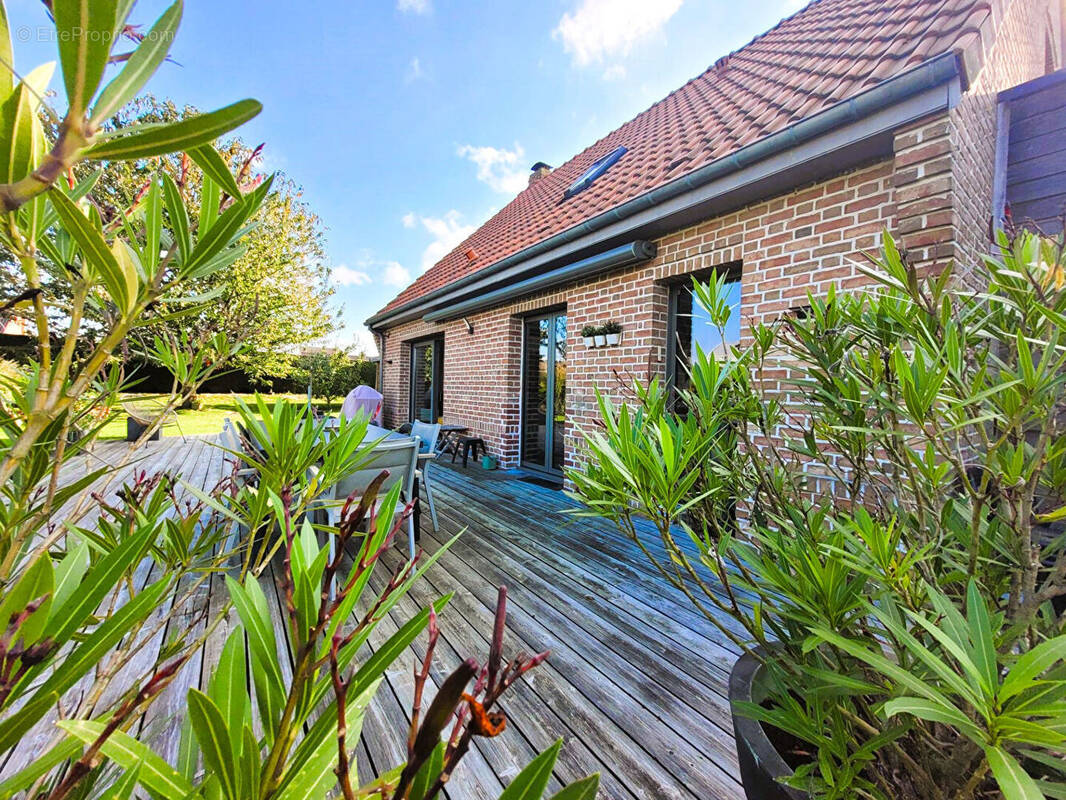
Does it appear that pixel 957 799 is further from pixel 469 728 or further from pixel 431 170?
pixel 431 170

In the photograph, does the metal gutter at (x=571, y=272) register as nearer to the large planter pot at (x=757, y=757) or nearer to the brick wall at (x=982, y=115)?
the brick wall at (x=982, y=115)

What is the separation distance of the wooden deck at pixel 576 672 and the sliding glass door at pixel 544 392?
1.97m

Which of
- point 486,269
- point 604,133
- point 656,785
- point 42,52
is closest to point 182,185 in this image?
point 42,52

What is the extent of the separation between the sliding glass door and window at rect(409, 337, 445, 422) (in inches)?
91.8

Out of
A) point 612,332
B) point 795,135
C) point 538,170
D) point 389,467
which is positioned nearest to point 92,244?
point 389,467

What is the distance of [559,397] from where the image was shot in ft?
17.8

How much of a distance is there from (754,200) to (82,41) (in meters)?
3.62

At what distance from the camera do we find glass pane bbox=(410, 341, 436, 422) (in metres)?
8.42

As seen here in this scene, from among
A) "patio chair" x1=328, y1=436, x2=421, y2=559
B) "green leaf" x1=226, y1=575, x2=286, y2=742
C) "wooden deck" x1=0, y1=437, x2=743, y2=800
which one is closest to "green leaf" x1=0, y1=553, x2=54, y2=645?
"green leaf" x1=226, y1=575, x2=286, y2=742

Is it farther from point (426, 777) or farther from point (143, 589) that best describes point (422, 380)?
point (426, 777)

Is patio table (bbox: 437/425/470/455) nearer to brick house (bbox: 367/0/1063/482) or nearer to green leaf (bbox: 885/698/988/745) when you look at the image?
brick house (bbox: 367/0/1063/482)

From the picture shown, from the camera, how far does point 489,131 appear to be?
367 inches

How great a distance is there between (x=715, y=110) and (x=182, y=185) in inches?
197

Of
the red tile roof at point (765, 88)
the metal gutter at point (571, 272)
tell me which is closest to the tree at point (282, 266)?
the metal gutter at point (571, 272)
